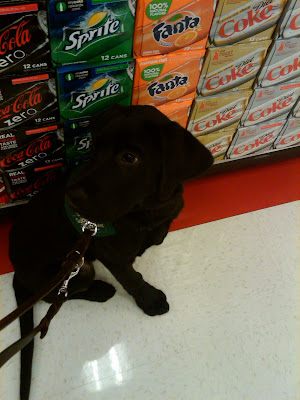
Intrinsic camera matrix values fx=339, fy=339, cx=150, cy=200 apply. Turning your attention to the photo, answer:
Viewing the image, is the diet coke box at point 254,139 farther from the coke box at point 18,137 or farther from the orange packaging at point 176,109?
the coke box at point 18,137

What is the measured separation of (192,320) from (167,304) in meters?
0.12

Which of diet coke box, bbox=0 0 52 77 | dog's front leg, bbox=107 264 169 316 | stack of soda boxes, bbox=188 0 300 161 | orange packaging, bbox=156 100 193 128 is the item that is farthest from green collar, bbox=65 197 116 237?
stack of soda boxes, bbox=188 0 300 161

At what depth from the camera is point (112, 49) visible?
107 centimetres

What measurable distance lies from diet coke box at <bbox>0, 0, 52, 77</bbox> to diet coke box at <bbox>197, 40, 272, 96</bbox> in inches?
22.7

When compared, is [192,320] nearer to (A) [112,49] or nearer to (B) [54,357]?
(B) [54,357]

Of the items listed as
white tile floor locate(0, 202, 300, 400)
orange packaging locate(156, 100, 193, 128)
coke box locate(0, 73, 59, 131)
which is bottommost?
white tile floor locate(0, 202, 300, 400)

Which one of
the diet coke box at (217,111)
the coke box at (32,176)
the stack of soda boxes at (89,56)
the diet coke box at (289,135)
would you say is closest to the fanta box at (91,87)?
the stack of soda boxes at (89,56)

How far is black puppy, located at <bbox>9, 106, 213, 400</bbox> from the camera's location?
91 cm

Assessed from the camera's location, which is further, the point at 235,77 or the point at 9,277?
the point at 9,277

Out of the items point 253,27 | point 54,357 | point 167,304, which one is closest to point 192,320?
point 167,304

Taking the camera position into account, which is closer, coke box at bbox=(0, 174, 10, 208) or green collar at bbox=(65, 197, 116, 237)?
green collar at bbox=(65, 197, 116, 237)

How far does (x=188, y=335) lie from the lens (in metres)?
1.38

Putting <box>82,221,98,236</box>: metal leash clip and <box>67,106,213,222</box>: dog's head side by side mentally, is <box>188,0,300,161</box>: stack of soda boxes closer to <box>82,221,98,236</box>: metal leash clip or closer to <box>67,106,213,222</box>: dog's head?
<box>67,106,213,222</box>: dog's head

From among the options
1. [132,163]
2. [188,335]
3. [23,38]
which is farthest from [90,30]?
[188,335]
